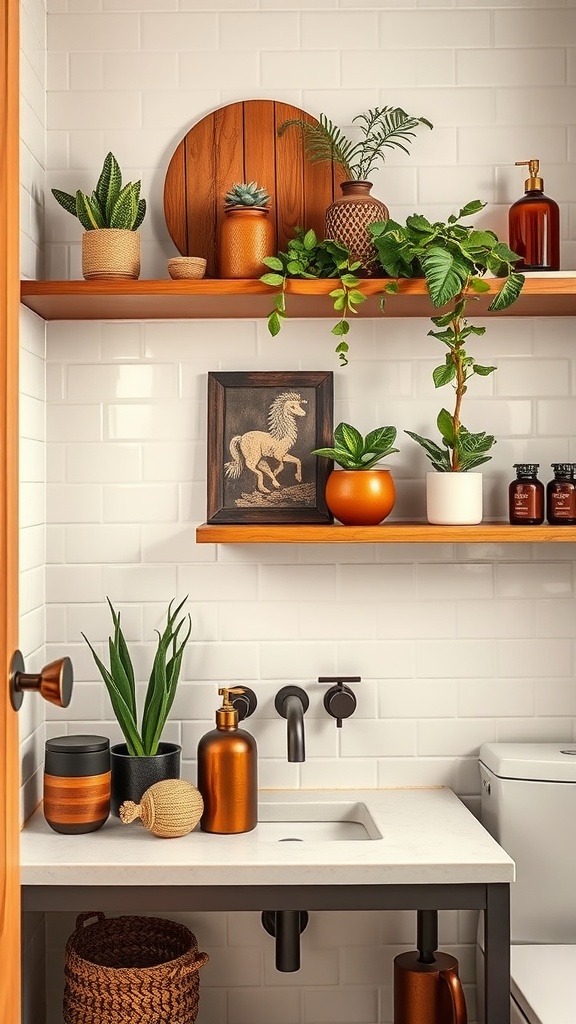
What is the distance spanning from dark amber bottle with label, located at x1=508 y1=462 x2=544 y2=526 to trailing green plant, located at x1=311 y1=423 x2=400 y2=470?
27cm

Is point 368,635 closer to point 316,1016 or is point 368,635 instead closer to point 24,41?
point 316,1016

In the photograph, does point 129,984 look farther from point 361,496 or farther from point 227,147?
point 227,147

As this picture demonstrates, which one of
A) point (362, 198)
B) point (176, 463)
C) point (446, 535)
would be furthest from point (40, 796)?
point (362, 198)

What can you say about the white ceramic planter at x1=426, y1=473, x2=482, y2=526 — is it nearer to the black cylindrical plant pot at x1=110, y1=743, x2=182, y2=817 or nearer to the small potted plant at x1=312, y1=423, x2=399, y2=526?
the small potted plant at x1=312, y1=423, x2=399, y2=526

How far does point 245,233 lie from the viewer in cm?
206

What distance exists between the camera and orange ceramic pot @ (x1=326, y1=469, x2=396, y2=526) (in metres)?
2.06

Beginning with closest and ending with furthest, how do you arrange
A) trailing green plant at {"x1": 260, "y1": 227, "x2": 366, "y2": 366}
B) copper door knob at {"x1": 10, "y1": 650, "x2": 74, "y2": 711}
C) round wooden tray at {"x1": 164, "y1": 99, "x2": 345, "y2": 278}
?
copper door knob at {"x1": 10, "y1": 650, "x2": 74, "y2": 711} < trailing green plant at {"x1": 260, "y1": 227, "x2": 366, "y2": 366} < round wooden tray at {"x1": 164, "y1": 99, "x2": 345, "y2": 278}

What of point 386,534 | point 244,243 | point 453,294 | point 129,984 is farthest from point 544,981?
point 244,243

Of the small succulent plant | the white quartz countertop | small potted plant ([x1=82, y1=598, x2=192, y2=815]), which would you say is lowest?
the white quartz countertop

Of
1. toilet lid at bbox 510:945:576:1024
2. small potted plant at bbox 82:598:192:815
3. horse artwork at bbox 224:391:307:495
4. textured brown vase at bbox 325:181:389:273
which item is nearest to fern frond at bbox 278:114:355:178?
textured brown vase at bbox 325:181:389:273

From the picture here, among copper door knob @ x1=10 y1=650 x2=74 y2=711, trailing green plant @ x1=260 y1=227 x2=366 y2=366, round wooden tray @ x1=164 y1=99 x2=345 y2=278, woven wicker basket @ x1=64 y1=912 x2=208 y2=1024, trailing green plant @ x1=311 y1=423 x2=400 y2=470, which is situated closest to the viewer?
copper door knob @ x1=10 y1=650 x2=74 y2=711

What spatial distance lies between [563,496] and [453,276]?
529 millimetres

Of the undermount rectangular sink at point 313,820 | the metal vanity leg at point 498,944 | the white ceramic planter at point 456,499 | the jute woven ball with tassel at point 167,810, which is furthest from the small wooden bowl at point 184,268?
the metal vanity leg at point 498,944

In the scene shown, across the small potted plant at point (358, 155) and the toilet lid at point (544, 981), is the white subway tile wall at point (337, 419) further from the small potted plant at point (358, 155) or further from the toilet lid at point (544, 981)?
the toilet lid at point (544, 981)
